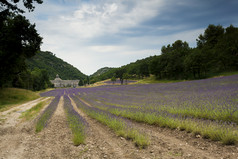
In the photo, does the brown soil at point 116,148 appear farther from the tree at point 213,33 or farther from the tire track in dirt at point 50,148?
the tree at point 213,33

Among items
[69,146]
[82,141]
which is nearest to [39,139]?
[69,146]

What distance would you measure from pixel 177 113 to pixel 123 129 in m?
3.18

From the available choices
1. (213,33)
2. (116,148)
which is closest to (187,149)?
(116,148)

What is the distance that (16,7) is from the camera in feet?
32.4

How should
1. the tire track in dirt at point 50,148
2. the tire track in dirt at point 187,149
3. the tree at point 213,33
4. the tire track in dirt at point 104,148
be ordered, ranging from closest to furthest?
the tire track in dirt at point 187,149 < the tire track in dirt at point 104,148 < the tire track in dirt at point 50,148 < the tree at point 213,33

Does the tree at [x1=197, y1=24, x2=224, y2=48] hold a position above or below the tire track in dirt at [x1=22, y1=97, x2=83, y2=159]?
above

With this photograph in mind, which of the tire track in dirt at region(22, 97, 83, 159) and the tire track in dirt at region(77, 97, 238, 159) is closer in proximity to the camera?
the tire track in dirt at region(77, 97, 238, 159)

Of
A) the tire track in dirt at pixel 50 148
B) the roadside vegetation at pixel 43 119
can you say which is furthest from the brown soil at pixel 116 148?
the roadside vegetation at pixel 43 119

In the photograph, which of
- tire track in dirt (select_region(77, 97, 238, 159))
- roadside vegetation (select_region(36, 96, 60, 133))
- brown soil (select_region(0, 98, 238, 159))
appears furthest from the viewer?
roadside vegetation (select_region(36, 96, 60, 133))

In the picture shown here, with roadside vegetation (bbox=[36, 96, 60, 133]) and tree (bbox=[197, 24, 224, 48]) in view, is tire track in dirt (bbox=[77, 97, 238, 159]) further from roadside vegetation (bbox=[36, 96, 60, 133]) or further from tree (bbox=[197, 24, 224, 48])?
tree (bbox=[197, 24, 224, 48])

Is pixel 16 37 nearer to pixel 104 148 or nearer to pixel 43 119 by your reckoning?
pixel 43 119

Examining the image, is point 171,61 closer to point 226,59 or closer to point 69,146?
point 226,59

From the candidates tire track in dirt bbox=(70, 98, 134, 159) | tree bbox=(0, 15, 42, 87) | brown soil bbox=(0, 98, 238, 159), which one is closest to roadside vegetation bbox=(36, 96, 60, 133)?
brown soil bbox=(0, 98, 238, 159)

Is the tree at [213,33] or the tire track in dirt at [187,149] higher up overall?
the tree at [213,33]
